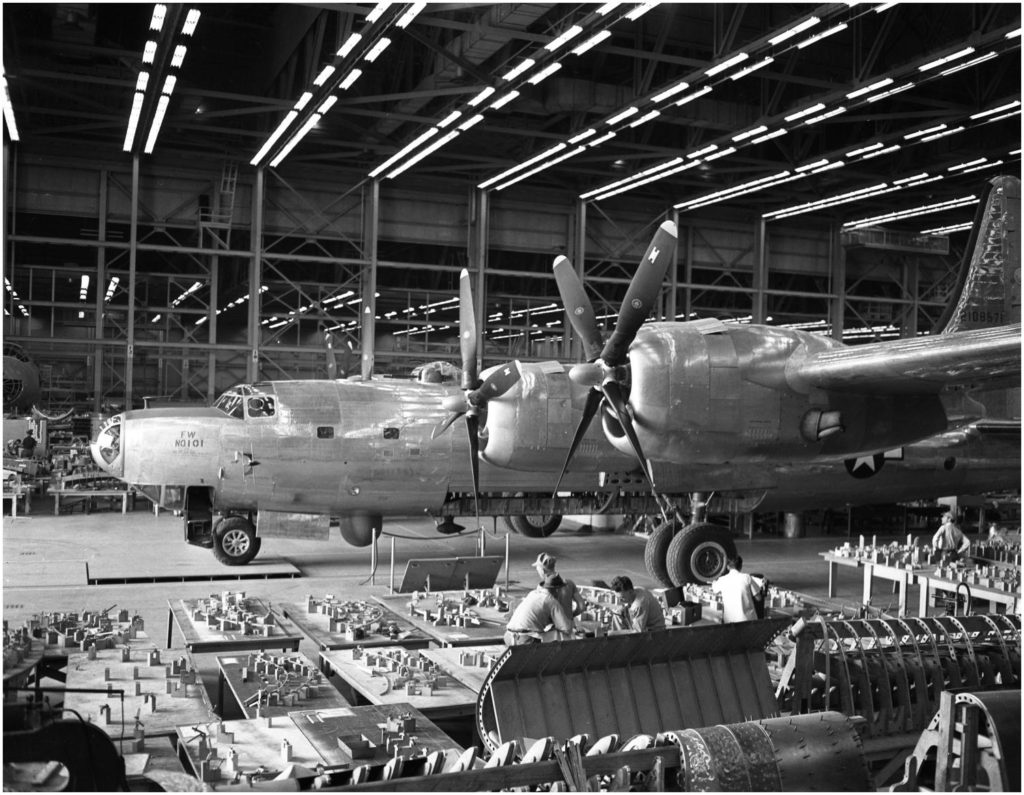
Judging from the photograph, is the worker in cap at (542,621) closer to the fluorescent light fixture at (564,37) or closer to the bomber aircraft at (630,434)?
the bomber aircraft at (630,434)

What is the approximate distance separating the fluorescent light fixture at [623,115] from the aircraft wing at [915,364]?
43.5ft

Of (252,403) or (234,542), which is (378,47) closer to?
(252,403)

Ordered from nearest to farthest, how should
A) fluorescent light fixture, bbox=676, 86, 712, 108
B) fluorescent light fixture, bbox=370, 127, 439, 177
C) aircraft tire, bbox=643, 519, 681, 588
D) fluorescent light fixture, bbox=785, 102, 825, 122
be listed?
1. aircraft tire, bbox=643, 519, 681, 588
2. fluorescent light fixture, bbox=676, 86, 712, 108
3. fluorescent light fixture, bbox=785, 102, 825, 122
4. fluorescent light fixture, bbox=370, 127, 439, 177

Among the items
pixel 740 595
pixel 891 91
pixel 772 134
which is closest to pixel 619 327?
pixel 740 595

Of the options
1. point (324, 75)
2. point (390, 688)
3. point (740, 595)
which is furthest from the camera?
point (324, 75)

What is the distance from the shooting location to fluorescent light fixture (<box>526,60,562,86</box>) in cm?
2012

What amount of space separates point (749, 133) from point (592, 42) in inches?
322

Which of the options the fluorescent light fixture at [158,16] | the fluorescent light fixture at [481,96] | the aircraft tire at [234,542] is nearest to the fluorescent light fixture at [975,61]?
the fluorescent light fixture at [481,96]

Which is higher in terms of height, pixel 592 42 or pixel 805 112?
pixel 805 112

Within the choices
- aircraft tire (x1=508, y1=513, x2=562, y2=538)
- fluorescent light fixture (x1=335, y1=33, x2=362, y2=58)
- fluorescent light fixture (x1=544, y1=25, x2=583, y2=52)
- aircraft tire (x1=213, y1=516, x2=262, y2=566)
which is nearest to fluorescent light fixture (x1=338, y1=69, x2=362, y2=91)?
fluorescent light fixture (x1=335, y1=33, x2=362, y2=58)

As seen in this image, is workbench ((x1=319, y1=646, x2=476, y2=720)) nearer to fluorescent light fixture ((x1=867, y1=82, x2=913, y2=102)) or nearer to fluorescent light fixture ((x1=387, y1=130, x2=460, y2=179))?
fluorescent light fixture ((x1=867, y1=82, x2=913, y2=102))

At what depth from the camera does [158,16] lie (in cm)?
1791

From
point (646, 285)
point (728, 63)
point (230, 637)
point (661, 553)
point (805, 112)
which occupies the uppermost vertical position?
point (805, 112)

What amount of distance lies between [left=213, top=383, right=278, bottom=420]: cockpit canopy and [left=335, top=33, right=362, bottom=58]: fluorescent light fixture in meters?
7.61
